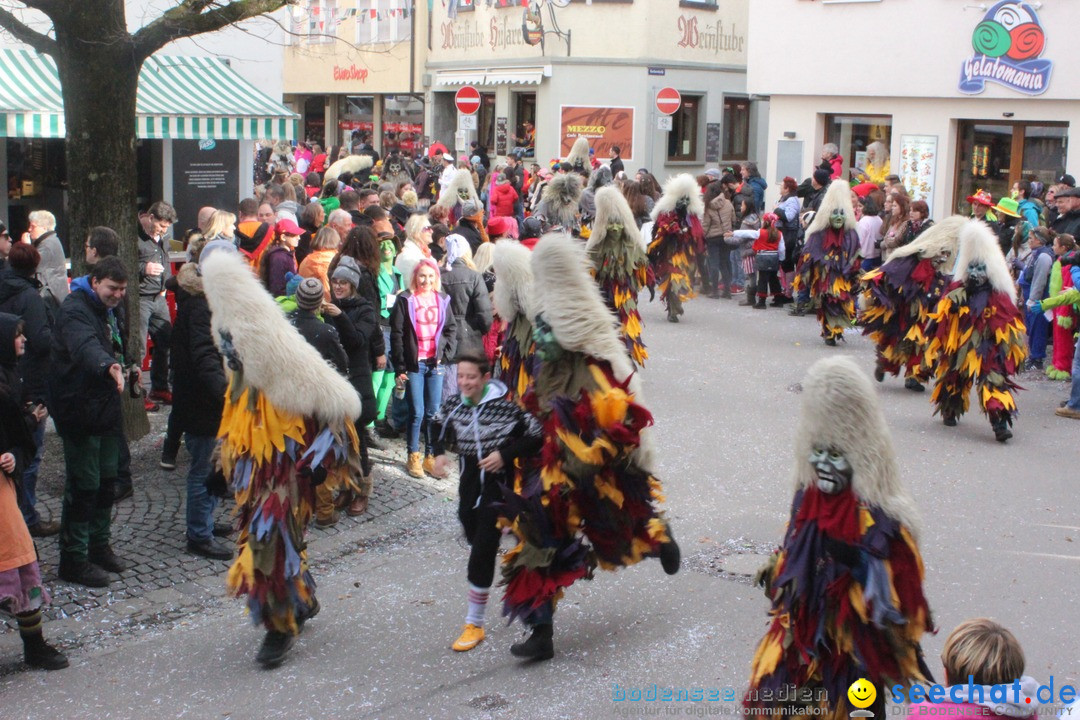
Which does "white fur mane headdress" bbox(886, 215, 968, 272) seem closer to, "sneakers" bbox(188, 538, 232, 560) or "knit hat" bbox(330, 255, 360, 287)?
"knit hat" bbox(330, 255, 360, 287)

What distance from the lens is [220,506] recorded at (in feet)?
26.5

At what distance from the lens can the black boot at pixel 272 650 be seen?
5795 mm

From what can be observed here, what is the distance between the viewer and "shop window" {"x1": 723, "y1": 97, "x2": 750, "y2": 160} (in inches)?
1296

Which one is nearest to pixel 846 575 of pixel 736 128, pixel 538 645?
pixel 538 645

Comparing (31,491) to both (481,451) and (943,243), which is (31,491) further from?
(943,243)

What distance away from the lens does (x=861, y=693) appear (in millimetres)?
4426

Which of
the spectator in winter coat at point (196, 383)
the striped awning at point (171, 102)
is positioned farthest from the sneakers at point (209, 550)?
the striped awning at point (171, 102)

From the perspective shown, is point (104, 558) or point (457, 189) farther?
point (457, 189)

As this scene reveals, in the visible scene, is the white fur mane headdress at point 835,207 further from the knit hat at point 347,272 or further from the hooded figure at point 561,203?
the knit hat at point 347,272

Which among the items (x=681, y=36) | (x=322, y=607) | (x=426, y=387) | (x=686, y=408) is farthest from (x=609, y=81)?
(x=322, y=607)

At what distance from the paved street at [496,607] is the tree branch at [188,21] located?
3.01 m

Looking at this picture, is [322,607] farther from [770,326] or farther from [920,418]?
[770,326]

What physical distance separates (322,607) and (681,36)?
26491 mm

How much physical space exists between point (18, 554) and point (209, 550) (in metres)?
1.76
